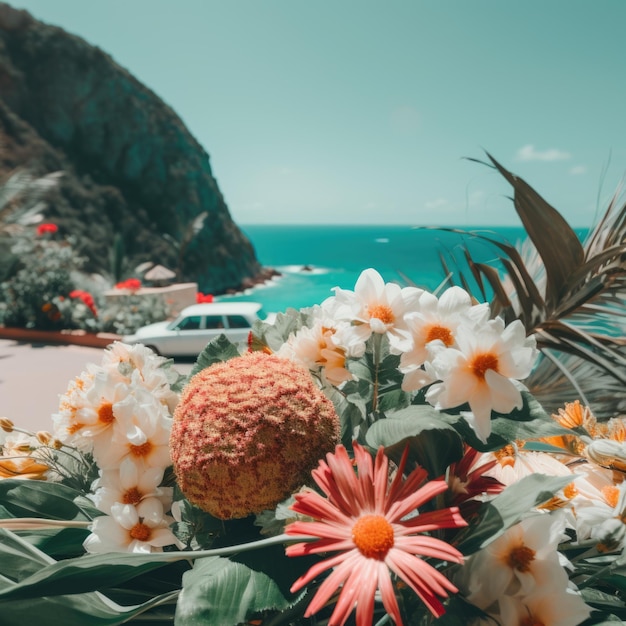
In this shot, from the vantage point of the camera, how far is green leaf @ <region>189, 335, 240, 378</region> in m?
0.80

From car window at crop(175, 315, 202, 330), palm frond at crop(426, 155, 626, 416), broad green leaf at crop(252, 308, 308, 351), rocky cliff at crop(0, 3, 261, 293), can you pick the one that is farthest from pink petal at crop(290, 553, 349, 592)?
rocky cliff at crop(0, 3, 261, 293)

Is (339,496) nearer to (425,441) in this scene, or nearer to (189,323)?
(425,441)

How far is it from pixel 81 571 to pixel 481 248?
3.68 feet

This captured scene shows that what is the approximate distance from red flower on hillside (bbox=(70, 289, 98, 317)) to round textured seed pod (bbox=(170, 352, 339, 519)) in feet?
37.6

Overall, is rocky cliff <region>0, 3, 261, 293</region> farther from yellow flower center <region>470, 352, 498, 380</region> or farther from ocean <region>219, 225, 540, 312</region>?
yellow flower center <region>470, 352, 498, 380</region>

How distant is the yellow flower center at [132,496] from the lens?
0.65 metres

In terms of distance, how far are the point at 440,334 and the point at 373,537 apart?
0.26 metres

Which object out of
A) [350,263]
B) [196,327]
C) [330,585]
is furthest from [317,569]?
[350,263]

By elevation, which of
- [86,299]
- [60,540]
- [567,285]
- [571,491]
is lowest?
[86,299]

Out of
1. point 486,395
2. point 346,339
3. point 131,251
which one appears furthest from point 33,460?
point 131,251

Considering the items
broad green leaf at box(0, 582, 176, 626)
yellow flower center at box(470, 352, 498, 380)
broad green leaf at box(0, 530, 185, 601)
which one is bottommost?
broad green leaf at box(0, 582, 176, 626)

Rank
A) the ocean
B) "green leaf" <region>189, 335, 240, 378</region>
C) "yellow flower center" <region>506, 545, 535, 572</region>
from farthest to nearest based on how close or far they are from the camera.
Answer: the ocean < "green leaf" <region>189, 335, 240, 378</region> < "yellow flower center" <region>506, 545, 535, 572</region>

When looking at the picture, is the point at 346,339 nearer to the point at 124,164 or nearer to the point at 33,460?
the point at 33,460

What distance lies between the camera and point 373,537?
447 millimetres
